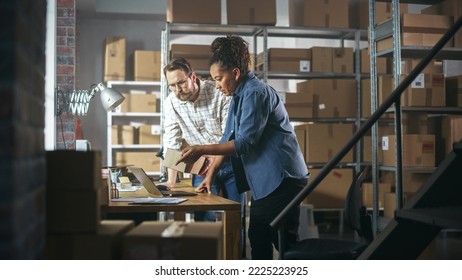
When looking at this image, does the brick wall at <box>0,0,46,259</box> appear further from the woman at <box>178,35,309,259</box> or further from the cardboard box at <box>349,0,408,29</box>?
the cardboard box at <box>349,0,408,29</box>

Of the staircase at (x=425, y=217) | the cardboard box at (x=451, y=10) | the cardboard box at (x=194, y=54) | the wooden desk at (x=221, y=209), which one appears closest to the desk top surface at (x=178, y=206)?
the wooden desk at (x=221, y=209)

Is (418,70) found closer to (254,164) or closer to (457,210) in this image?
(457,210)

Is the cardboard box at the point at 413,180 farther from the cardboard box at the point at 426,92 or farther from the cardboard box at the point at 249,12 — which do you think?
the cardboard box at the point at 249,12

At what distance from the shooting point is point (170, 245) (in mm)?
1247

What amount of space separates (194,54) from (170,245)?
11.8 feet

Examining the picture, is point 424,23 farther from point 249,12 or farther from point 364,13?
point 249,12

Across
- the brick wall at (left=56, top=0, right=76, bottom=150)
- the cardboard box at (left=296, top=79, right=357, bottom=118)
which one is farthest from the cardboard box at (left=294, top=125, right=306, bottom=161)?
the brick wall at (left=56, top=0, right=76, bottom=150)

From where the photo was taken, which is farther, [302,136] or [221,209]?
[302,136]

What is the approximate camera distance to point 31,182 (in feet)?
3.55

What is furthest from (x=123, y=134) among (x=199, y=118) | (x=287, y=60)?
(x=199, y=118)

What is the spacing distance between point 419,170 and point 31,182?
3164 mm

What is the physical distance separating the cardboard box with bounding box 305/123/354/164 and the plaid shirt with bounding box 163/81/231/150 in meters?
2.02

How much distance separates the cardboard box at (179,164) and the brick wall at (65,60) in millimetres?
1375
